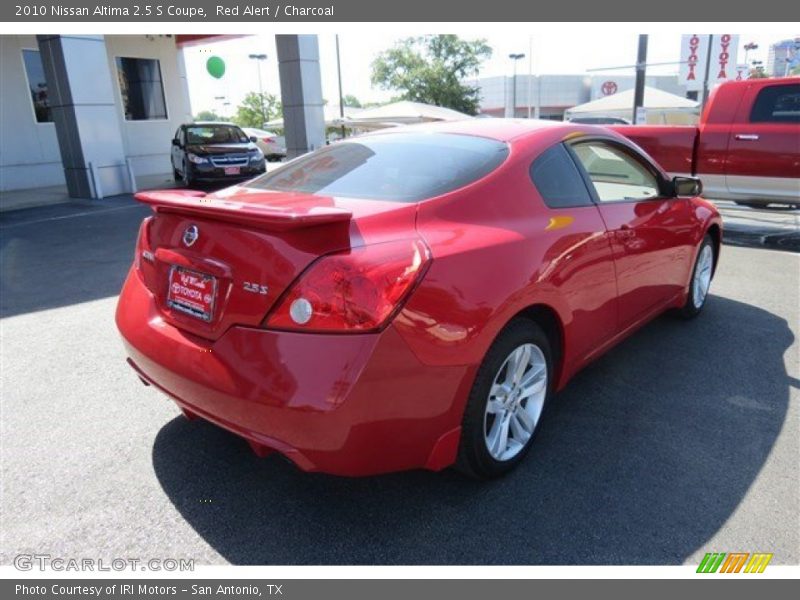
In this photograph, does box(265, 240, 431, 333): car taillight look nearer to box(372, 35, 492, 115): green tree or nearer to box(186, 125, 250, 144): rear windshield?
box(186, 125, 250, 144): rear windshield

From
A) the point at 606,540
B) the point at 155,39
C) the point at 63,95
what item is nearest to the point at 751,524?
the point at 606,540

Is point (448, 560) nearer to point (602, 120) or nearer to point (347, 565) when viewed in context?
point (347, 565)

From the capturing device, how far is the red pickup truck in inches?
299

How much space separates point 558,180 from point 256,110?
232ft

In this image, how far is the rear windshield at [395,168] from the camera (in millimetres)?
2695

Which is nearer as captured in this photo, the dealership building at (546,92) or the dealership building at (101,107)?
the dealership building at (101,107)

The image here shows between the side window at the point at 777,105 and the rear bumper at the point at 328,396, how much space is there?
24.5ft

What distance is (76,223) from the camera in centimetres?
977

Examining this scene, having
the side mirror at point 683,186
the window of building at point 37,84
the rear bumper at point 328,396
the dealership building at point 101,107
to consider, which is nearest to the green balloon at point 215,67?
the dealership building at point 101,107

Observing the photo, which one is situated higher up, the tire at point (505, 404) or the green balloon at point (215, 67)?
the green balloon at point (215, 67)

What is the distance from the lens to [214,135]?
1416 cm

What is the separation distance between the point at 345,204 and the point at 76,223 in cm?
880

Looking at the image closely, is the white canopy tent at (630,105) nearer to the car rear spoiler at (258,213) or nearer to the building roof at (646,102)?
the building roof at (646,102)

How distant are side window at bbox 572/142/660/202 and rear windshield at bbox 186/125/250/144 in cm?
1175
